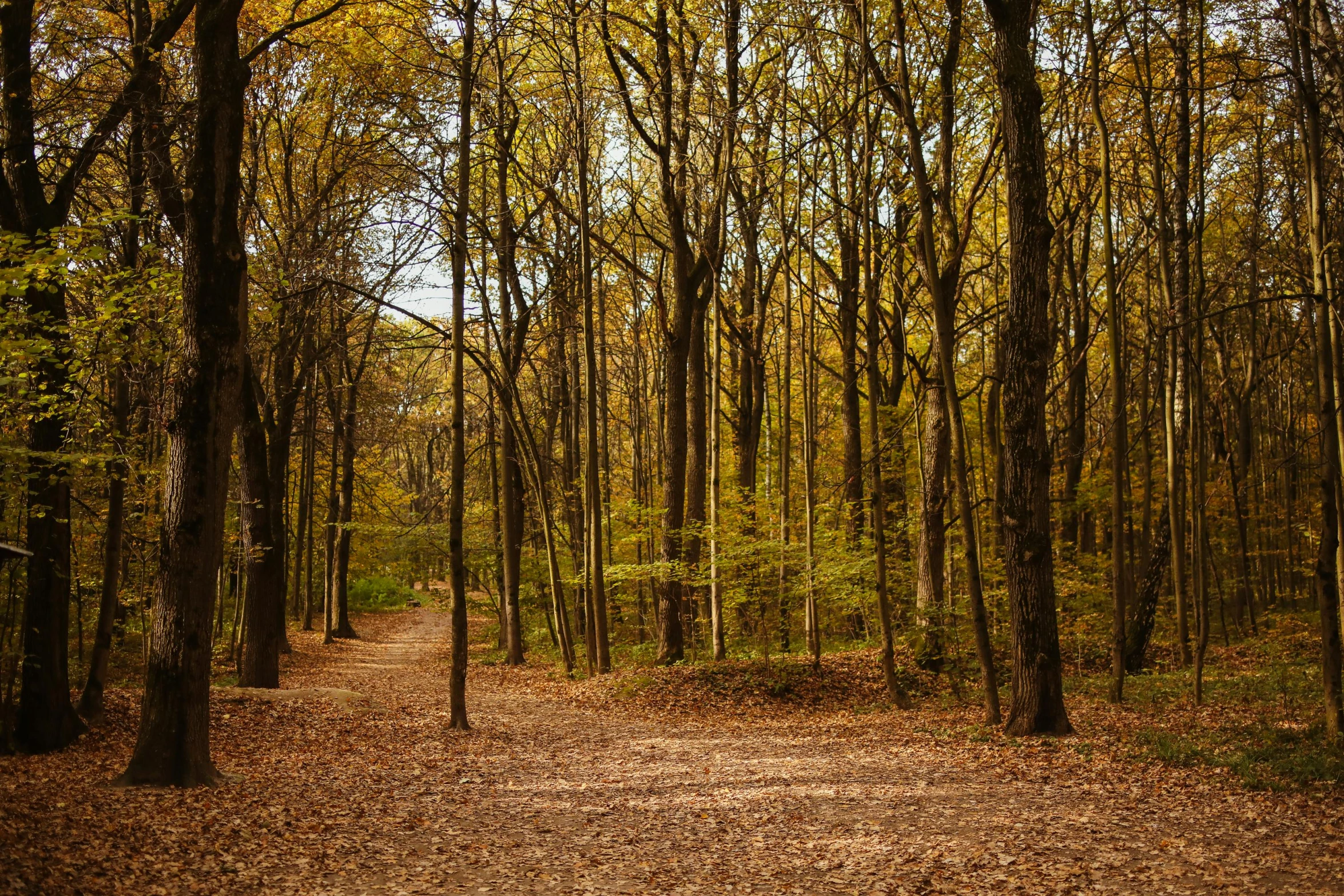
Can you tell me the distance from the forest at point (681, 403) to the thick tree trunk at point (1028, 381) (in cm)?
4

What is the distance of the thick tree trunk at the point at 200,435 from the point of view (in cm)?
705

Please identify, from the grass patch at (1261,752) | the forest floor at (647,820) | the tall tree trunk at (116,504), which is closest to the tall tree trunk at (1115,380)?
the grass patch at (1261,752)

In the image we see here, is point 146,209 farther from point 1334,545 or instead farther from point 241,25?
point 1334,545

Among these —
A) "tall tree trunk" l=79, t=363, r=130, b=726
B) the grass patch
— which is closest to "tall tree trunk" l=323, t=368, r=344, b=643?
"tall tree trunk" l=79, t=363, r=130, b=726

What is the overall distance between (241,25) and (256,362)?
22.0 feet

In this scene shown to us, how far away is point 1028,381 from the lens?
8922 millimetres

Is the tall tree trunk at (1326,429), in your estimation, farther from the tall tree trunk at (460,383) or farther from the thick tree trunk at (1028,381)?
the tall tree trunk at (460,383)

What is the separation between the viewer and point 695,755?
9953 millimetres

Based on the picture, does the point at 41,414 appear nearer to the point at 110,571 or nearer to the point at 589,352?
the point at 110,571

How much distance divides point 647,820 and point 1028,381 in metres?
5.69

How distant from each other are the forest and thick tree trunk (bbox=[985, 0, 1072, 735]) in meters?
0.04

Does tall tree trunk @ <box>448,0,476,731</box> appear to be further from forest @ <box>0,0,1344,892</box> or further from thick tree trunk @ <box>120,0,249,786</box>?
thick tree trunk @ <box>120,0,249,786</box>

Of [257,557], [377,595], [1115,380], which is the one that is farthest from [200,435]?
[377,595]

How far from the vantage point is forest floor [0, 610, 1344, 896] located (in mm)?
5172
